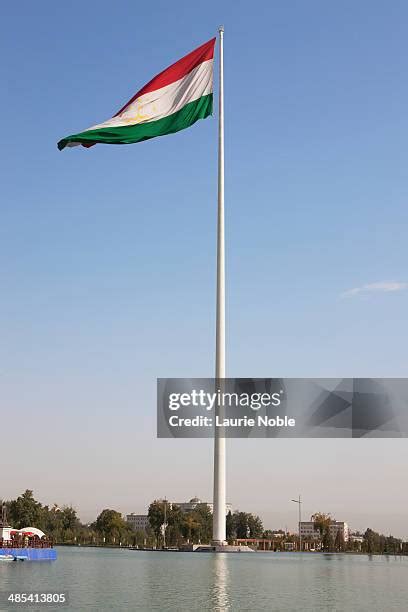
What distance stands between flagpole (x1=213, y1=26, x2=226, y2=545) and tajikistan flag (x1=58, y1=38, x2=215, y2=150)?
1800mm

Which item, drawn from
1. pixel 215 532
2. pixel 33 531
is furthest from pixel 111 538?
pixel 215 532

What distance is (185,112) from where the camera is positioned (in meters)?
40.6

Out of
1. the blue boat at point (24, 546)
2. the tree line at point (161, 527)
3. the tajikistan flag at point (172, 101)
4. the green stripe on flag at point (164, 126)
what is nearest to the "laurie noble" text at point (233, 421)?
the green stripe on flag at point (164, 126)

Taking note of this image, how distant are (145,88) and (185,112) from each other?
100 inches

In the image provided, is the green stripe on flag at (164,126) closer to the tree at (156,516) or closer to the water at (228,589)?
the water at (228,589)

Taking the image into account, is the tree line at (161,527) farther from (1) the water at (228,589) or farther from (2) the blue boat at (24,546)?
(1) the water at (228,589)

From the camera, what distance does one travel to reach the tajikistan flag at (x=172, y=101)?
132 ft

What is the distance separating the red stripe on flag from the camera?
41.2 meters

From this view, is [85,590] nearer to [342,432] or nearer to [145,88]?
[342,432]

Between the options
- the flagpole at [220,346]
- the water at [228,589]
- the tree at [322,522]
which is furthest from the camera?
the tree at [322,522]

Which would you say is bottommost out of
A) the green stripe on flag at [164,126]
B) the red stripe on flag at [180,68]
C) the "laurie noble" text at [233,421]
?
the "laurie noble" text at [233,421]

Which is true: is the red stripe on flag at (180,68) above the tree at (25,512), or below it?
Result: above

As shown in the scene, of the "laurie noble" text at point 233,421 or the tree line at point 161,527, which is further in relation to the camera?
the tree line at point 161,527

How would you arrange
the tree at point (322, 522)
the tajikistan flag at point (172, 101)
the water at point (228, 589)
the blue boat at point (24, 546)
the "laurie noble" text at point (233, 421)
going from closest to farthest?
the water at point (228, 589)
the "laurie noble" text at point (233, 421)
the tajikistan flag at point (172, 101)
the blue boat at point (24, 546)
the tree at point (322, 522)
